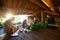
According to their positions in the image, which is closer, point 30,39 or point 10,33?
point 30,39

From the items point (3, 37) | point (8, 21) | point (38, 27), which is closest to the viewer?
point (3, 37)

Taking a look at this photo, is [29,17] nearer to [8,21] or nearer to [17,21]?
[17,21]

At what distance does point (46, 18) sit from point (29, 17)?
1538mm

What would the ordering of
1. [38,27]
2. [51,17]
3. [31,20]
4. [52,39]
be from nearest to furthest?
[52,39]
[38,27]
[31,20]
[51,17]

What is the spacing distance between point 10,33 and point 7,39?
0.66 meters

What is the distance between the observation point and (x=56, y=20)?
884cm

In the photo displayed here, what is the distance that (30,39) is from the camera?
3832 millimetres

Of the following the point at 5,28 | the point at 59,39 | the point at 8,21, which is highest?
the point at 8,21

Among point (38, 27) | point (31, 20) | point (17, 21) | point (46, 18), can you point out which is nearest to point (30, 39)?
point (38, 27)

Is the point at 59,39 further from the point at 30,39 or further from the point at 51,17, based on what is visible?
the point at 51,17

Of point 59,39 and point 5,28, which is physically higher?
point 5,28

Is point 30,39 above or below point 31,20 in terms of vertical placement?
below

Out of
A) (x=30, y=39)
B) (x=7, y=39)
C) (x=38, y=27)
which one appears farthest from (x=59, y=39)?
(x=38, y=27)

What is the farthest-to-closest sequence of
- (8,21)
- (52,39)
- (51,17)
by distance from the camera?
(51,17)
(8,21)
(52,39)
